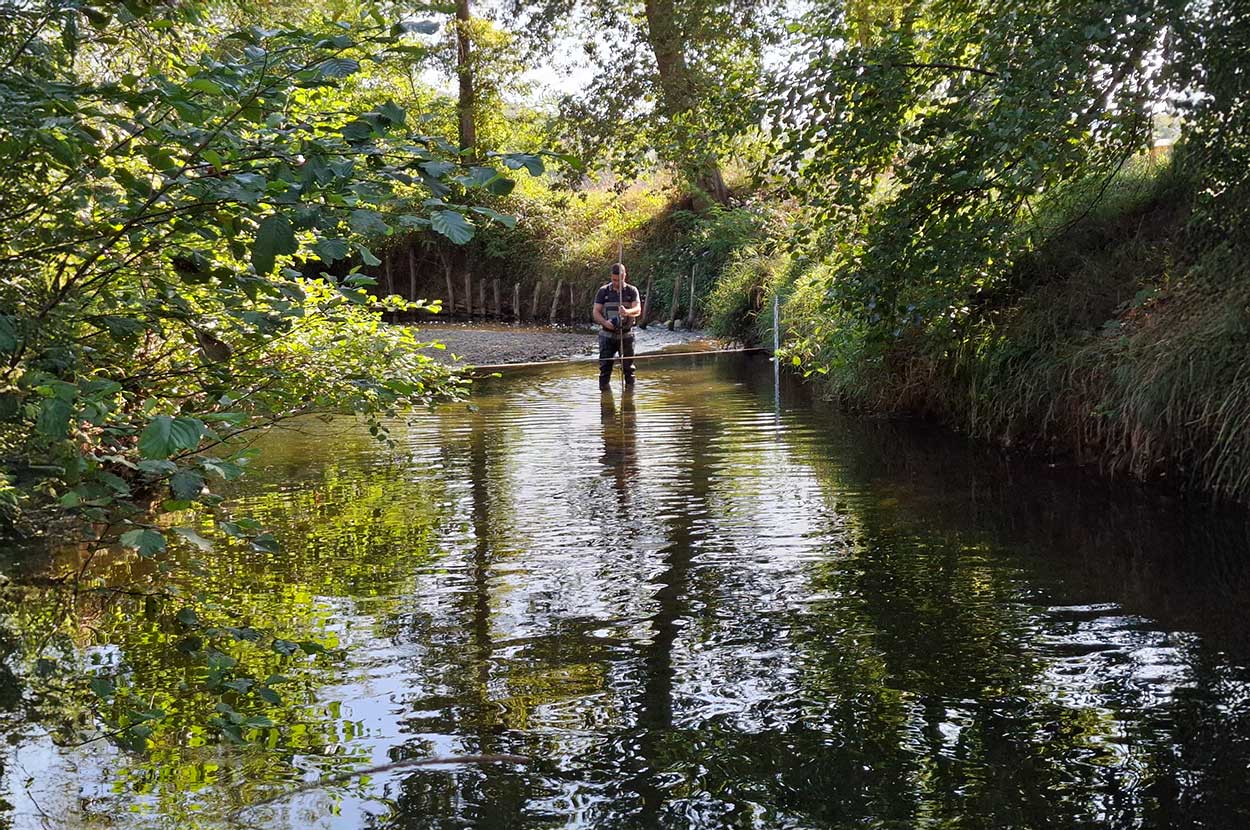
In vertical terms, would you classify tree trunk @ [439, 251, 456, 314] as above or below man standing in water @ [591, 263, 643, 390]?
above

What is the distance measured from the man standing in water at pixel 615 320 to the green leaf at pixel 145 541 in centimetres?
1402

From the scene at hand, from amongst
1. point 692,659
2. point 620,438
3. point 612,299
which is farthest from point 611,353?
point 692,659

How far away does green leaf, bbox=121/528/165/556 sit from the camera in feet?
9.37

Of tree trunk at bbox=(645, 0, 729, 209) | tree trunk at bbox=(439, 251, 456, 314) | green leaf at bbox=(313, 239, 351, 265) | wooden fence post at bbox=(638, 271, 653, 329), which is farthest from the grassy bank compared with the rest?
tree trunk at bbox=(439, 251, 456, 314)

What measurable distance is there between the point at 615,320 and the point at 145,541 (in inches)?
574

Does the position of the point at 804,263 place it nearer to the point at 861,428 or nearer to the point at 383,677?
the point at 861,428

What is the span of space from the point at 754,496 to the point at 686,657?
13.3 feet

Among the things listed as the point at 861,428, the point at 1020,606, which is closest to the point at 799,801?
the point at 1020,606

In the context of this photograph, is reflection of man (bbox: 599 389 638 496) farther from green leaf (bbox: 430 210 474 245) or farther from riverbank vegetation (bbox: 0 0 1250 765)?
green leaf (bbox: 430 210 474 245)

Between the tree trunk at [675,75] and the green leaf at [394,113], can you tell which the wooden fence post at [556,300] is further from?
the green leaf at [394,113]

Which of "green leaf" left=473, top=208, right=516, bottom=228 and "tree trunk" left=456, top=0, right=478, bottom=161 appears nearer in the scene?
"green leaf" left=473, top=208, right=516, bottom=228

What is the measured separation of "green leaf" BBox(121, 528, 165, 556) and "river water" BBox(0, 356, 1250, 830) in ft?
3.06

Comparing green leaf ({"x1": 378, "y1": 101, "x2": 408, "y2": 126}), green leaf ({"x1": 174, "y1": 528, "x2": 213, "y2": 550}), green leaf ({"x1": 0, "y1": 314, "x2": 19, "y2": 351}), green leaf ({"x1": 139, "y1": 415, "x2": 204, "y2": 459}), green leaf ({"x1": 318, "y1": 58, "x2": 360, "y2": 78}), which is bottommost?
green leaf ({"x1": 174, "y1": 528, "x2": 213, "y2": 550})

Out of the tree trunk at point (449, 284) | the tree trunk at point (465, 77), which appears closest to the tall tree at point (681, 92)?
the tree trunk at point (465, 77)
